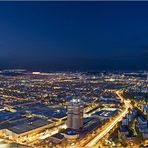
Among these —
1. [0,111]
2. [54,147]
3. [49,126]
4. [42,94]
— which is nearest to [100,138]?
[54,147]

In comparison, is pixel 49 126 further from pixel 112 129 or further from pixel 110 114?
pixel 110 114

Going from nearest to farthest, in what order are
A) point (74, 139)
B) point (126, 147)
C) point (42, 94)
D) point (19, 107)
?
1. point (126, 147)
2. point (74, 139)
3. point (19, 107)
4. point (42, 94)

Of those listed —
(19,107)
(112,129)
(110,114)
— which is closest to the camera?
(112,129)

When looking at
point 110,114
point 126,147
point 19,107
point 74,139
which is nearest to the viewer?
point 126,147

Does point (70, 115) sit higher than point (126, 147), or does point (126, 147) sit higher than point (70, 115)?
point (70, 115)

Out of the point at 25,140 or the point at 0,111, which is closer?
the point at 25,140

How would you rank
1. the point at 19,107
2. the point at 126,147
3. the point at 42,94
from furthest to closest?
the point at 42,94, the point at 19,107, the point at 126,147

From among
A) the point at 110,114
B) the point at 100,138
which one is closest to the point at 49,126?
the point at 100,138

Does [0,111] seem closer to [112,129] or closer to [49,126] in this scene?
[49,126]

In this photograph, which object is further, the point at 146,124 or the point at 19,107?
the point at 19,107
